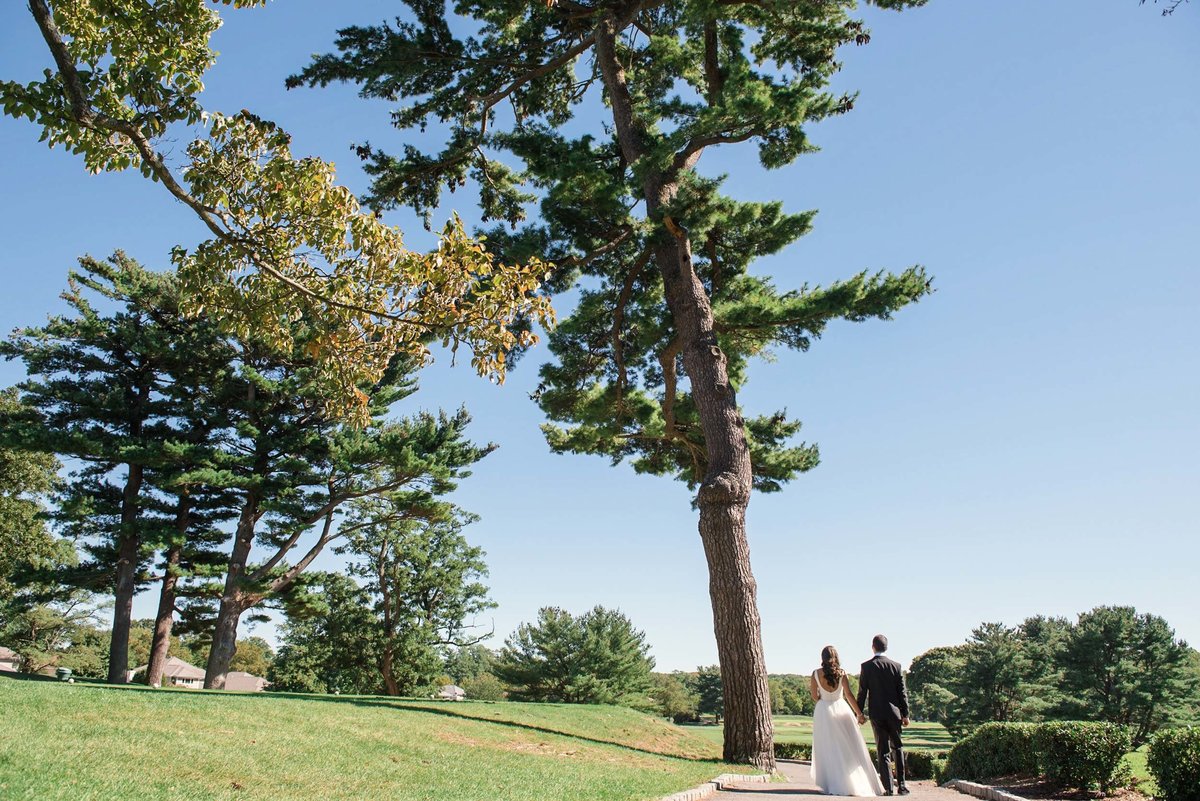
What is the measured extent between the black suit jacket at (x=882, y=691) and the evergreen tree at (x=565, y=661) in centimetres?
3117

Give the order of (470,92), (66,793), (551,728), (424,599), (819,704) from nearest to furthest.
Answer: (66,793), (819,704), (551,728), (470,92), (424,599)

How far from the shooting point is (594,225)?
490 inches

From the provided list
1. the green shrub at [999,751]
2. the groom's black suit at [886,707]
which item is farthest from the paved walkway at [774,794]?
the green shrub at [999,751]

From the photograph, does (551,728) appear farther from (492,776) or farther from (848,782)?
(848,782)

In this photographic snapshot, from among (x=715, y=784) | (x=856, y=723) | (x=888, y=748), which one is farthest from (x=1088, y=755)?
(x=715, y=784)

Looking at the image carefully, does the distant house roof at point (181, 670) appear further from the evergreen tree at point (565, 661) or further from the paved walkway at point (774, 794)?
the paved walkway at point (774, 794)

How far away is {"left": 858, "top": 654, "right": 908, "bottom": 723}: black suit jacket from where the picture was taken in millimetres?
7377

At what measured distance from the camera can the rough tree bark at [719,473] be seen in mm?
9727

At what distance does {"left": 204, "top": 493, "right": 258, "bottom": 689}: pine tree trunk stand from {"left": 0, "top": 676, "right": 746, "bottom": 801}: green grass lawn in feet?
38.2

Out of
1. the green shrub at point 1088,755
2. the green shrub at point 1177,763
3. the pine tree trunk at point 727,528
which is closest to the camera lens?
the green shrub at point 1177,763

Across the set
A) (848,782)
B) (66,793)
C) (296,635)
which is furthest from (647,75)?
(296,635)

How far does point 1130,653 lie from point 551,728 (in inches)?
1666

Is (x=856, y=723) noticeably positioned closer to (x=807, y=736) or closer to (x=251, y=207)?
(x=251, y=207)

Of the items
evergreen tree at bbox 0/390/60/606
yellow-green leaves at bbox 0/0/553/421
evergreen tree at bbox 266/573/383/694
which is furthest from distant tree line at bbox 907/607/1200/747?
evergreen tree at bbox 0/390/60/606
